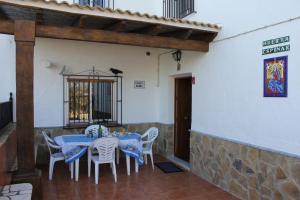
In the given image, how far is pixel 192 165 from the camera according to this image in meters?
6.17

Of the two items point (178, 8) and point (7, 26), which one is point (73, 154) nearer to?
point (7, 26)

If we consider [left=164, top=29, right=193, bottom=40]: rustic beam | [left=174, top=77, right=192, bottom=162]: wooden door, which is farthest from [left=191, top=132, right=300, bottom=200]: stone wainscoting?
[left=164, top=29, right=193, bottom=40]: rustic beam

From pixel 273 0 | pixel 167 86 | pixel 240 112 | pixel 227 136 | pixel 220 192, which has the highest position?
pixel 273 0

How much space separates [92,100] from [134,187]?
9.50ft

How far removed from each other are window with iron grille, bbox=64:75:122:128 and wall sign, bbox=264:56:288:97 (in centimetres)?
427

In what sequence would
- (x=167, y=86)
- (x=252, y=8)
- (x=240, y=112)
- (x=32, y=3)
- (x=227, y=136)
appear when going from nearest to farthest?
(x=32, y=3) < (x=252, y=8) < (x=240, y=112) < (x=227, y=136) < (x=167, y=86)

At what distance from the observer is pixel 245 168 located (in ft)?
15.0

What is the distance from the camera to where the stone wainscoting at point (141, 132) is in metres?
6.65

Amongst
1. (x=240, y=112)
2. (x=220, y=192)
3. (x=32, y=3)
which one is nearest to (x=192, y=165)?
(x=220, y=192)

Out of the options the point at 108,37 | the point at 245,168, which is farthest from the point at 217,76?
the point at 108,37

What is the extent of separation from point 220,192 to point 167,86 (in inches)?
133

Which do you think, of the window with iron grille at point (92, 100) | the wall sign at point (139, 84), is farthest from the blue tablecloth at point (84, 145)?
the wall sign at point (139, 84)

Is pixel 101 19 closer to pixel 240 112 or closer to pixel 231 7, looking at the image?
pixel 231 7

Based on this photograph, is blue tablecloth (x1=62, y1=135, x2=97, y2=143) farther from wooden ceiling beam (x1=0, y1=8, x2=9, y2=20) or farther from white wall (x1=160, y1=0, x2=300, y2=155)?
wooden ceiling beam (x1=0, y1=8, x2=9, y2=20)
